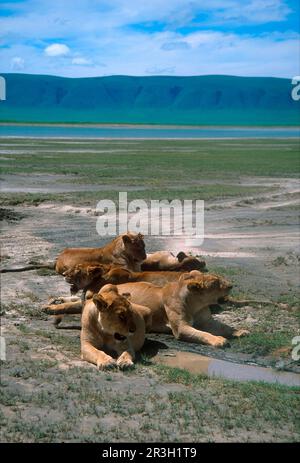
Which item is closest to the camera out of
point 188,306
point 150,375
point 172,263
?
point 150,375

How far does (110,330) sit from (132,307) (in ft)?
1.82

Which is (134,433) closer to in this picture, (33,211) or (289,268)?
(289,268)

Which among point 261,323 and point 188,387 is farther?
point 261,323

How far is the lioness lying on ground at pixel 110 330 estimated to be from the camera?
7.34 metres

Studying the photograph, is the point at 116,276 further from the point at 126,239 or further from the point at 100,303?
the point at 100,303

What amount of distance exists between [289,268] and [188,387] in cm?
617

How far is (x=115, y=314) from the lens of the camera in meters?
7.38

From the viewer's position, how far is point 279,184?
96.5 ft

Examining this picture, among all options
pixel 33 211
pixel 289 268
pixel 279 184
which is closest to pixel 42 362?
pixel 289 268

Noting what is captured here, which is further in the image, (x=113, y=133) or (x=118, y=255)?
(x=113, y=133)

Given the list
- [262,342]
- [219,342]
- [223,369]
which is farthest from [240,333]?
[223,369]

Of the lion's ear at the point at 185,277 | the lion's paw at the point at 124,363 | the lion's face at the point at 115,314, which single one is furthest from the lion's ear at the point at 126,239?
the lion's paw at the point at 124,363

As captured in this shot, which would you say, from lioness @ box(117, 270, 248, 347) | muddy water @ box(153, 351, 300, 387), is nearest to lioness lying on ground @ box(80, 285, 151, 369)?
muddy water @ box(153, 351, 300, 387)
